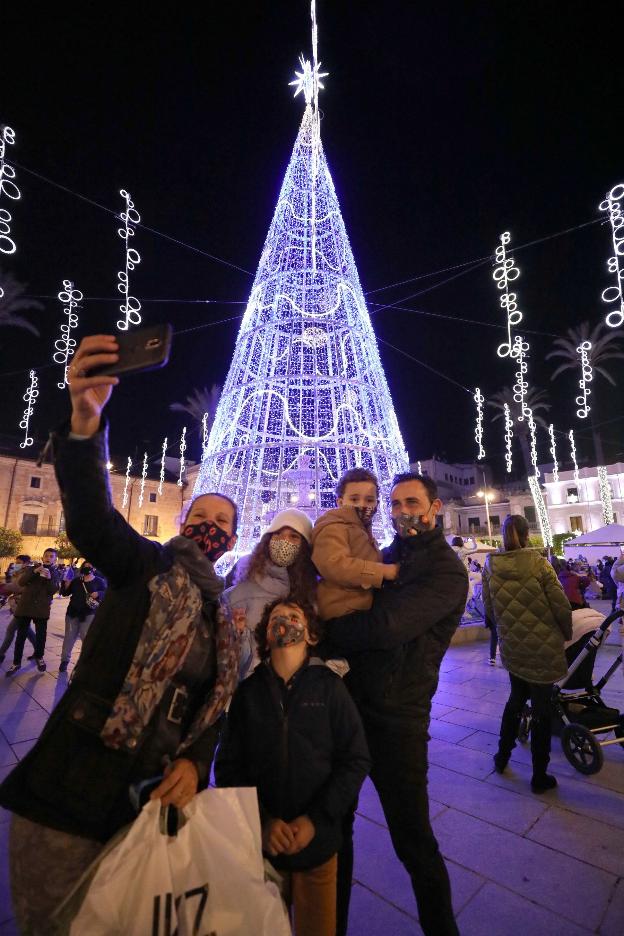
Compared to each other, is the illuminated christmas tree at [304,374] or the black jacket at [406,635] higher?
the illuminated christmas tree at [304,374]

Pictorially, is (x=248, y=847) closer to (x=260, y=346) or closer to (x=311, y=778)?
(x=311, y=778)

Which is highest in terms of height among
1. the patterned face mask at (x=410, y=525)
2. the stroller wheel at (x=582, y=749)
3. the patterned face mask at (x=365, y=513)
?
the patterned face mask at (x=365, y=513)

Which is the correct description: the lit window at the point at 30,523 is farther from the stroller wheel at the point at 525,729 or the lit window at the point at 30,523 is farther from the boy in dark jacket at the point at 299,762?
the boy in dark jacket at the point at 299,762

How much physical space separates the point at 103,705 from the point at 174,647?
229 millimetres

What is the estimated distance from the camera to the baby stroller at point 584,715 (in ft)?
10.8

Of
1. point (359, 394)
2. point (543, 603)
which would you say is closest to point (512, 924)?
point (543, 603)

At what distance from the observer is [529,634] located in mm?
3340

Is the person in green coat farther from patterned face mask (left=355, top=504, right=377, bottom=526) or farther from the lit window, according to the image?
the lit window

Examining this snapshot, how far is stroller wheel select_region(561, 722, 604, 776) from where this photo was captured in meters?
3.22

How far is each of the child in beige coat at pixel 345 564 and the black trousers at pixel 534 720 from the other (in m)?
2.26

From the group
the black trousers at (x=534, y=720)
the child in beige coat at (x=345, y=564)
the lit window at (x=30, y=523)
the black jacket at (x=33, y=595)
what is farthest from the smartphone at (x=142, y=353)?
the lit window at (x=30, y=523)

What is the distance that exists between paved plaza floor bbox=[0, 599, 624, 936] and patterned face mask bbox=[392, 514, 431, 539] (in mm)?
1741

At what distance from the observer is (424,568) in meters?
1.85

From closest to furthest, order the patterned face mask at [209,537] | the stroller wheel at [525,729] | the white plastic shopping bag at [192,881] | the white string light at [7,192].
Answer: the white plastic shopping bag at [192,881] < the patterned face mask at [209,537] < the stroller wheel at [525,729] < the white string light at [7,192]
